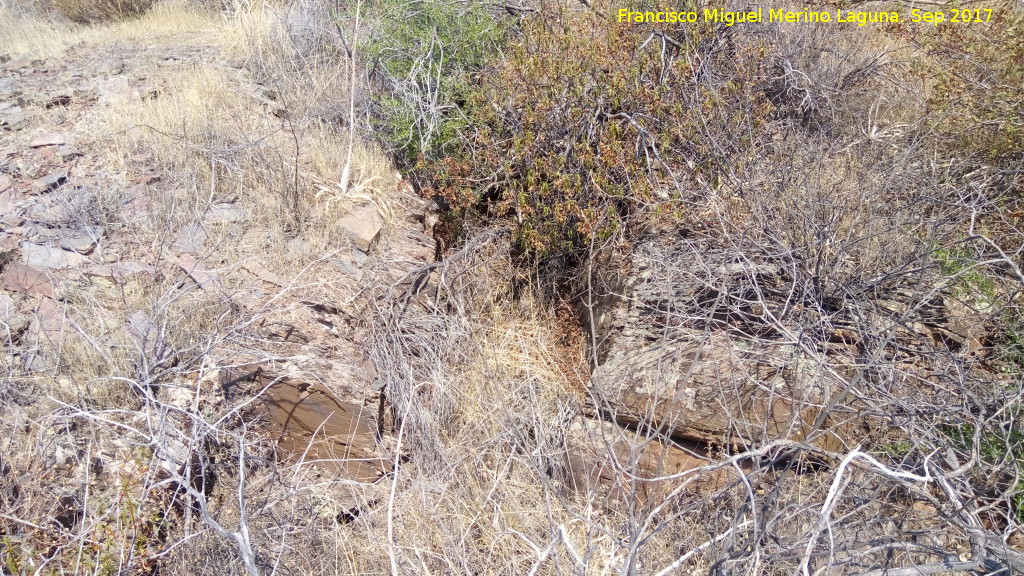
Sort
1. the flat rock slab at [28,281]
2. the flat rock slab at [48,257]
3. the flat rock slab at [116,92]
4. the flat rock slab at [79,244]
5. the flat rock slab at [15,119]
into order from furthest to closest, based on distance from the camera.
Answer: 1. the flat rock slab at [116,92]
2. the flat rock slab at [15,119]
3. the flat rock slab at [79,244]
4. the flat rock slab at [48,257]
5. the flat rock slab at [28,281]

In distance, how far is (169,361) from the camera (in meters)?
3.05

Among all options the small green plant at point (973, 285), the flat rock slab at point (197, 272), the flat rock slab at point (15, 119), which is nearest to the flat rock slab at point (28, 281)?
the flat rock slab at point (197, 272)

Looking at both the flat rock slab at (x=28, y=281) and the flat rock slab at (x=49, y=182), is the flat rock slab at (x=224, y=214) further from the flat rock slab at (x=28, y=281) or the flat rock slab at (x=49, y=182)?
the flat rock slab at (x=49, y=182)

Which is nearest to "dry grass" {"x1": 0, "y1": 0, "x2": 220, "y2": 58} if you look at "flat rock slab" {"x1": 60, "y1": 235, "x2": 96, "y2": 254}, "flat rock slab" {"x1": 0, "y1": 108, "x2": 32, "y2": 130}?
"flat rock slab" {"x1": 0, "y1": 108, "x2": 32, "y2": 130}

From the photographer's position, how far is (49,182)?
4.14 meters

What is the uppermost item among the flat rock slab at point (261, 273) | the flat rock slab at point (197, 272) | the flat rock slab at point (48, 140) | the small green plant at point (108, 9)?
the small green plant at point (108, 9)

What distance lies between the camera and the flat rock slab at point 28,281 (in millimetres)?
3455

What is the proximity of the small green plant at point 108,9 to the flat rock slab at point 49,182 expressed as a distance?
6029 mm

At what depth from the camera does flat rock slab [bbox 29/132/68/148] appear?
4.59 metres

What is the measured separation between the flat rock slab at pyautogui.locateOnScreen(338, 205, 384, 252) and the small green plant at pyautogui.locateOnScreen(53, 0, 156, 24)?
702 centimetres

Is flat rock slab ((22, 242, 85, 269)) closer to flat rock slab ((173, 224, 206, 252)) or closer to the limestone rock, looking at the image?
flat rock slab ((173, 224, 206, 252))

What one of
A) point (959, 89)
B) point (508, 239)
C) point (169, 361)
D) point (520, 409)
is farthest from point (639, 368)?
point (959, 89)

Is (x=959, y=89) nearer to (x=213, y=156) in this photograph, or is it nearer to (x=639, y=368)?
(x=639, y=368)

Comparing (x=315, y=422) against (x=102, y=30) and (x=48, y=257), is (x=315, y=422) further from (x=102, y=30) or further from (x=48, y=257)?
(x=102, y=30)
